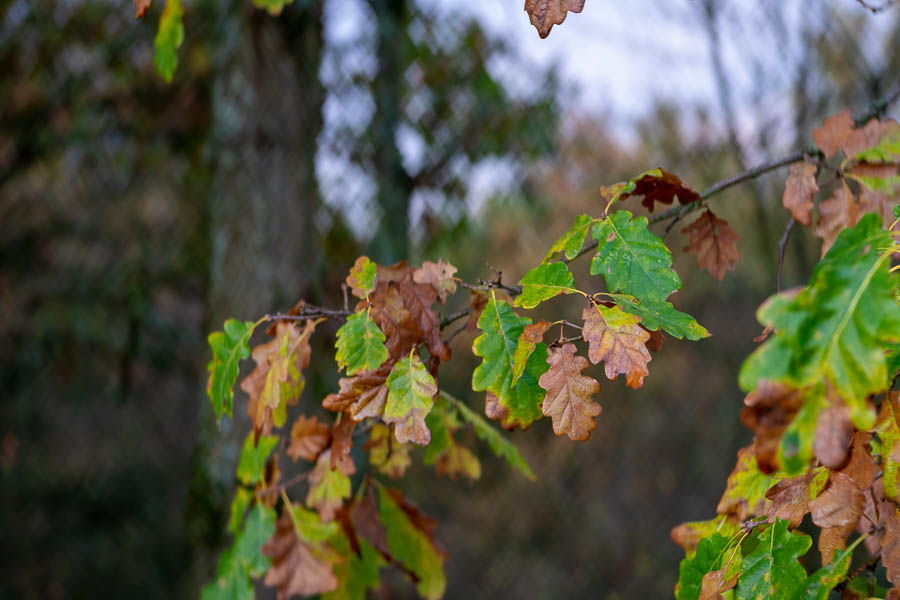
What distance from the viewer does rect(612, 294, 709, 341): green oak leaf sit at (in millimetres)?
579

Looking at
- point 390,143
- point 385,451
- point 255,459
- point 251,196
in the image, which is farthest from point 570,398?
point 390,143

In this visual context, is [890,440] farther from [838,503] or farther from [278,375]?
[278,375]

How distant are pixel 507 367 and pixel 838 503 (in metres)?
0.32

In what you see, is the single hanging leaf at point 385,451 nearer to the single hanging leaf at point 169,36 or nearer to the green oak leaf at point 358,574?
the green oak leaf at point 358,574

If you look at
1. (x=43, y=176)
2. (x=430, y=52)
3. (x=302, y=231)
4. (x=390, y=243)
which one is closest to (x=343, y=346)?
(x=302, y=231)

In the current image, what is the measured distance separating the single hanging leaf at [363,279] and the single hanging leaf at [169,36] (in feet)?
1.53

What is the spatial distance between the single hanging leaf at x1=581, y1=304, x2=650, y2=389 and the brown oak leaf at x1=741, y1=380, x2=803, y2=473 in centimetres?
19

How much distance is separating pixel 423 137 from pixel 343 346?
1381 millimetres

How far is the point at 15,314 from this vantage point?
2344 mm

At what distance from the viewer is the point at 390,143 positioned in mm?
1873

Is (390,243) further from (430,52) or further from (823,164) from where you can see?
(823,164)

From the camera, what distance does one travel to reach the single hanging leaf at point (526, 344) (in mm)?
607

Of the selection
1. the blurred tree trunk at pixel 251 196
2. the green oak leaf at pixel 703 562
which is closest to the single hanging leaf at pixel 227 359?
the green oak leaf at pixel 703 562

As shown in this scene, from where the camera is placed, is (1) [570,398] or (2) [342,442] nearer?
(1) [570,398]
